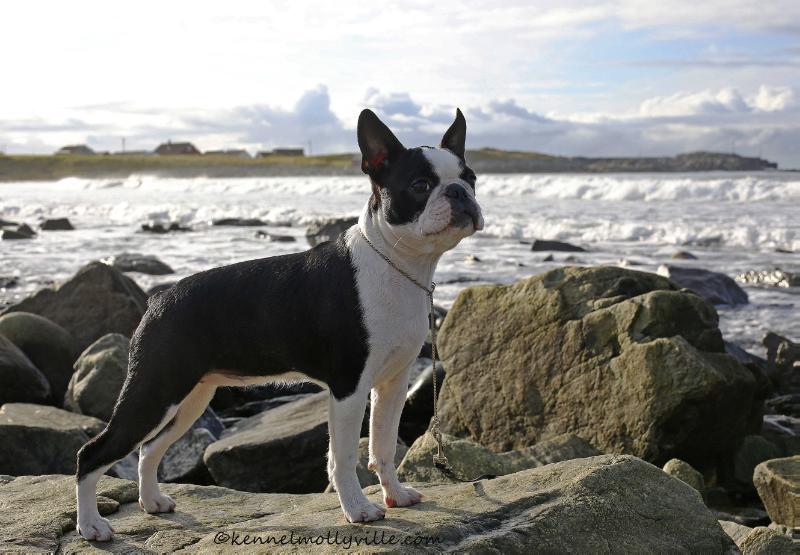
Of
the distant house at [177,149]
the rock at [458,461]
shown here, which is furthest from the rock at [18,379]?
the distant house at [177,149]

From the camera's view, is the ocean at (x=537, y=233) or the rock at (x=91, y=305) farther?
the ocean at (x=537, y=233)

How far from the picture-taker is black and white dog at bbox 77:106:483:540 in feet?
15.4

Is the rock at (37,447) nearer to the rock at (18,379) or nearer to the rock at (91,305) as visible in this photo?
the rock at (18,379)

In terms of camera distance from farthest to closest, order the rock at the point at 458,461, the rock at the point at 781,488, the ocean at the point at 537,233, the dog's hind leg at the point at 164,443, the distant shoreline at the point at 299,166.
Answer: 1. the distant shoreline at the point at 299,166
2. the ocean at the point at 537,233
3. the rock at the point at 458,461
4. the rock at the point at 781,488
5. the dog's hind leg at the point at 164,443

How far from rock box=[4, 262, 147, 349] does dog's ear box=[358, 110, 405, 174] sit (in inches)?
325

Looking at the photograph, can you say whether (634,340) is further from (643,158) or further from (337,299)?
(643,158)

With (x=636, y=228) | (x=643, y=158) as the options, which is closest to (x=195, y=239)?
(x=636, y=228)

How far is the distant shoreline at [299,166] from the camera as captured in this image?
104688mm

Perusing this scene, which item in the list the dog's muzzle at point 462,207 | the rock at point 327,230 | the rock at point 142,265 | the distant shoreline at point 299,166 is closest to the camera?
the dog's muzzle at point 462,207

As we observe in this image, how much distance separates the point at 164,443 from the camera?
5.46 meters

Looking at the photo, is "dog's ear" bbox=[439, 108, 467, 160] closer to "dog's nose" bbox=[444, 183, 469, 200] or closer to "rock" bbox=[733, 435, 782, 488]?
"dog's nose" bbox=[444, 183, 469, 200]

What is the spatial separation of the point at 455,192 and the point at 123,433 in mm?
2281

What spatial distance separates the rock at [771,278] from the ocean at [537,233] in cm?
52

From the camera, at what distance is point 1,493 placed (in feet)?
19.9
